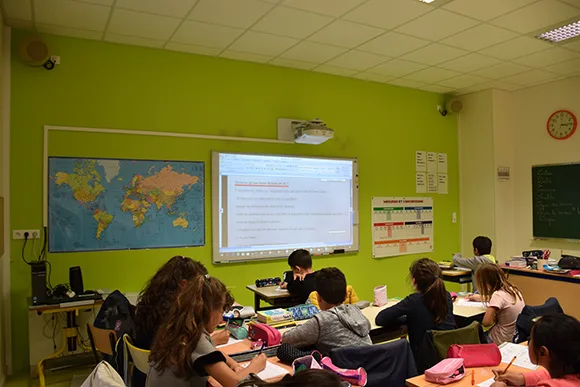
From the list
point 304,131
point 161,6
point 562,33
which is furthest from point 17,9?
point 562,33

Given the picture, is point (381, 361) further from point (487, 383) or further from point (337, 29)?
point (337, 29)

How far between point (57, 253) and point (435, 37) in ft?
13.4

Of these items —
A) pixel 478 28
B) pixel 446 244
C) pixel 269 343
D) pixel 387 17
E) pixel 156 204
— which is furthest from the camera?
pixel 446 244

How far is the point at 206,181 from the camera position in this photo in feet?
15.4

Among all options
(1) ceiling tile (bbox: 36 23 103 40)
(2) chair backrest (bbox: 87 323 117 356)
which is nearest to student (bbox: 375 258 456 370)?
(2) chair backrest (bbox: 87 323 117 356)

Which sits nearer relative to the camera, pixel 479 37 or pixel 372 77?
pixel 479 37

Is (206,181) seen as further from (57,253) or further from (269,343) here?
(269,343)

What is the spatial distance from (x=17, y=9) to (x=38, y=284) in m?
2.21

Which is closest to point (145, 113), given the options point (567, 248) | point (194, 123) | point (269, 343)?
point (194, 123)

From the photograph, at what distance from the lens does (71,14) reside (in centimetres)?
364

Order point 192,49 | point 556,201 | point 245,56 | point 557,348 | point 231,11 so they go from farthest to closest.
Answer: point 556,201 → point 245,56 → point 192,49 → point 231,11 → point 557,348

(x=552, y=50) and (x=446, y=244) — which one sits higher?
(x=552, y=50)

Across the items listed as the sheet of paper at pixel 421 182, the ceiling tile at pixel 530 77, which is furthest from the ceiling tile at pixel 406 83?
the sheet of paper at pixel 421 182

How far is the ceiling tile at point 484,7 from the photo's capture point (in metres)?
3.52
